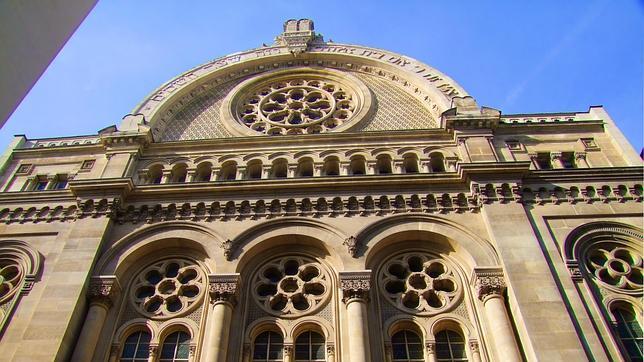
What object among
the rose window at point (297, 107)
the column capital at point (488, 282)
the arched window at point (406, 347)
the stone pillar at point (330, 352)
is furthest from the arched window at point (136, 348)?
the rose window at point (297, 107)

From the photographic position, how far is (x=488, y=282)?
50.1 ft

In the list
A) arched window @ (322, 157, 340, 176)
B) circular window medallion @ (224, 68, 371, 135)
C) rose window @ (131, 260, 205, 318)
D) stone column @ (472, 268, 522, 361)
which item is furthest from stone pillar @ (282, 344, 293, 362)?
circular window medallion @ (224, 68, 371, 135)

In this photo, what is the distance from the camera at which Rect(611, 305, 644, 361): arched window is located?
14.0m

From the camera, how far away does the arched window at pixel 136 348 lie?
15148 millimetres

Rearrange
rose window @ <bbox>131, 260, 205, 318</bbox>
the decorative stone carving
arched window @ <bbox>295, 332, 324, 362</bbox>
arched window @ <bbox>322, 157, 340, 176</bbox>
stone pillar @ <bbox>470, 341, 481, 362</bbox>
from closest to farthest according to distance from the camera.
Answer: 1. stone pillar @ <bbox>470, 341, 481, 362</bbox>
2. arched window @ <bbox>295, 332, 324, 362</bbox>
3. the decorative stone carving
4. rose window @ <bbox>131, 260, 205, 318</bbox>
5. arched window @ <bbox>322, 157, 340, 176</bbox>

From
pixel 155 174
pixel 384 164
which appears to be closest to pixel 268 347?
pixel 384 164

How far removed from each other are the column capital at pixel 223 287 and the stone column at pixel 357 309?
9.94ft

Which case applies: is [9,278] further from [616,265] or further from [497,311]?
[616,265]

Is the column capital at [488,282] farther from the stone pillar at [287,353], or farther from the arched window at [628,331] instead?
the stone pillar at [287,353]

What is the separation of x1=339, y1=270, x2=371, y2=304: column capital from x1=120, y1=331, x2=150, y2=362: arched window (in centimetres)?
561

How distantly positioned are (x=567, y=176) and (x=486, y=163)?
2.69 metres

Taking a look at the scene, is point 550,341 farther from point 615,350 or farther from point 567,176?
point 567,176

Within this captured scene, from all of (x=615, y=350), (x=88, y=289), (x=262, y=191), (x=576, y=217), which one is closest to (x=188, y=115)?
(x=262, y=191)

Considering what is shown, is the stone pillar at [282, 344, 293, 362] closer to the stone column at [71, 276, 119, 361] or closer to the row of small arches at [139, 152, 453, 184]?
the stone column at [71, 276, 119, 361]
